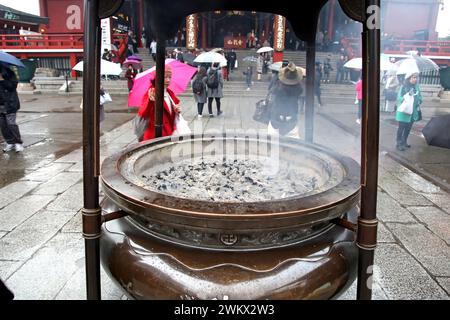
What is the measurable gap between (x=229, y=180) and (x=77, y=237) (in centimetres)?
A: 161

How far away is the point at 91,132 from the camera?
1.73m

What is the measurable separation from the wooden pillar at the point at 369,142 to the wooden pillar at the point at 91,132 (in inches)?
49.3

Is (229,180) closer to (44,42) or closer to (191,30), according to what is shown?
(191,30)

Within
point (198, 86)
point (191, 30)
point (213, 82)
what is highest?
point (191, 30)

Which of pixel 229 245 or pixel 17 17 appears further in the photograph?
pixel 17 17

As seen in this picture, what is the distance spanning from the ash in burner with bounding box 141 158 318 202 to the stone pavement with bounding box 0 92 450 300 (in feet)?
2.85

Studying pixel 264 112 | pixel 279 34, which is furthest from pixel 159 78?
pixel 279 34

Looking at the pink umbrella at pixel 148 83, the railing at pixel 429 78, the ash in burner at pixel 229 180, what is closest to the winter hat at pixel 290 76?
the pink umbrella at pixel 148 83

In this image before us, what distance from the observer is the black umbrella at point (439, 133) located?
7.09m

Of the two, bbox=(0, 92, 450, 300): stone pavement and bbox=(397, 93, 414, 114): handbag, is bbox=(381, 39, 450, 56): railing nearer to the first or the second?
bbox=(397, 93, 414, 114): handbag

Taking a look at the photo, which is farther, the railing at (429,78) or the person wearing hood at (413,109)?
the railing at (429,78)

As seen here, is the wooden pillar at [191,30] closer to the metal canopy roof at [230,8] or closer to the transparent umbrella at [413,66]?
the transparent umbrella at [413,66]

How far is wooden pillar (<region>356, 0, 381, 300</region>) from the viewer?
1.58 metres

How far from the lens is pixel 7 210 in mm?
3955
